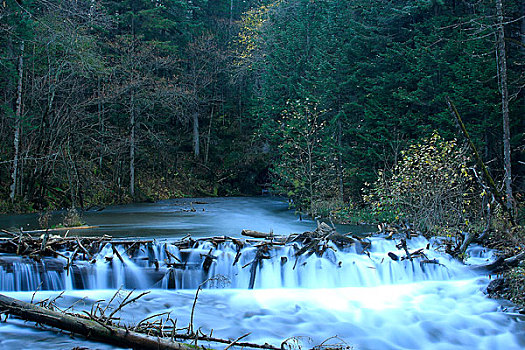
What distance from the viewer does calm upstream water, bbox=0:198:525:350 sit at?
6562 millimetres

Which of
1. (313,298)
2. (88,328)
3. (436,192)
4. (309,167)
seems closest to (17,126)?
(309,167)

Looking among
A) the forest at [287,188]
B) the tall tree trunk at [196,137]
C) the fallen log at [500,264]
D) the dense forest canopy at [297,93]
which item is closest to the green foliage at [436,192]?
the forest at [287,188]

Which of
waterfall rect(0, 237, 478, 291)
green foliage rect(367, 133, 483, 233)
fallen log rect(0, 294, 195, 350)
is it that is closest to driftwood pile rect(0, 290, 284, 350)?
fallen log rect(0, 294, 195, 350)

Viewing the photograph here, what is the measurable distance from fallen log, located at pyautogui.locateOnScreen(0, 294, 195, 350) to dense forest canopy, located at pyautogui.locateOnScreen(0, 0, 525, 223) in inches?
332

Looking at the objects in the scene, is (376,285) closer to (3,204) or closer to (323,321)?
(323,321)

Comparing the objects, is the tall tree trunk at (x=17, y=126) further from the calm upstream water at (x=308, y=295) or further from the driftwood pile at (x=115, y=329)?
the driftwood pile at (x=115, y=329)

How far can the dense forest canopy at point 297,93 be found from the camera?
50.3 feet

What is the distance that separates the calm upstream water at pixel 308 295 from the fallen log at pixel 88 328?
29 cm

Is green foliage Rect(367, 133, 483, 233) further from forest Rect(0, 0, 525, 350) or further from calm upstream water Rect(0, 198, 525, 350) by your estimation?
calm upstream water Rect(0, 198, 525, 350)

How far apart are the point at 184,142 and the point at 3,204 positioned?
708 inches

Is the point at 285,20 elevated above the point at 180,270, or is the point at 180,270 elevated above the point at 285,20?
the point at 285,20

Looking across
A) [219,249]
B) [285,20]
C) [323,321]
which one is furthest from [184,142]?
[323,321]

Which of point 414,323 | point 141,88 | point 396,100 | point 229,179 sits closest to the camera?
point 414,323

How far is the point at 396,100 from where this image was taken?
57.1 ft
